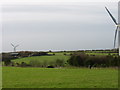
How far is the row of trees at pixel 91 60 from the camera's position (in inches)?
2296

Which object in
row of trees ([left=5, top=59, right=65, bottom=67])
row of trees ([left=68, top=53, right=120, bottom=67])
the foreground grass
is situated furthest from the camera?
row of trees ([left=68, top=53, right=120, bottom=67])

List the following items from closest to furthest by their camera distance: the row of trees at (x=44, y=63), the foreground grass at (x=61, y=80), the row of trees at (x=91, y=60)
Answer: the foreground grass at (x=61, y=80)
the row of trees at (x=44, y=63)
the row of trees at (x=91, y=60)

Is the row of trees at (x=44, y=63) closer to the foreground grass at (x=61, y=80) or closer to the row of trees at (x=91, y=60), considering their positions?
the row of trees at (x=91, y=60)

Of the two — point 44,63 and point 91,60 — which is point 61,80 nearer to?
point 44,63

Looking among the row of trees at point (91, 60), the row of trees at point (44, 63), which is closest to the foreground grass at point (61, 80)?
the row of trees at point (44, 63)

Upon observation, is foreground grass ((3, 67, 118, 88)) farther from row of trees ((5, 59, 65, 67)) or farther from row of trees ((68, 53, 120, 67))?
row of trees ((68, 53, 120, 67))

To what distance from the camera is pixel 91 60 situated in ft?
200

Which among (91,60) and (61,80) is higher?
(91,60)

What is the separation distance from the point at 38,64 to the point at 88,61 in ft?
35.3

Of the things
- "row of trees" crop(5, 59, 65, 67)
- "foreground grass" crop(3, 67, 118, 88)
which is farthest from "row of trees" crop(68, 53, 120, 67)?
"foreground grass" crop(3, 67, 118, 88)

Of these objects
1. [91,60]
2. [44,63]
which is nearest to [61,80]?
[44,63]

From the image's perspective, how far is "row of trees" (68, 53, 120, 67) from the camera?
58322mm

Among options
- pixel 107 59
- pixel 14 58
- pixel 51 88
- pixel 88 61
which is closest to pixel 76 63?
pixel 88 61

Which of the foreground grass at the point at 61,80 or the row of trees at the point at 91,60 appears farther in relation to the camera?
the row of trees at the point at 91,60
